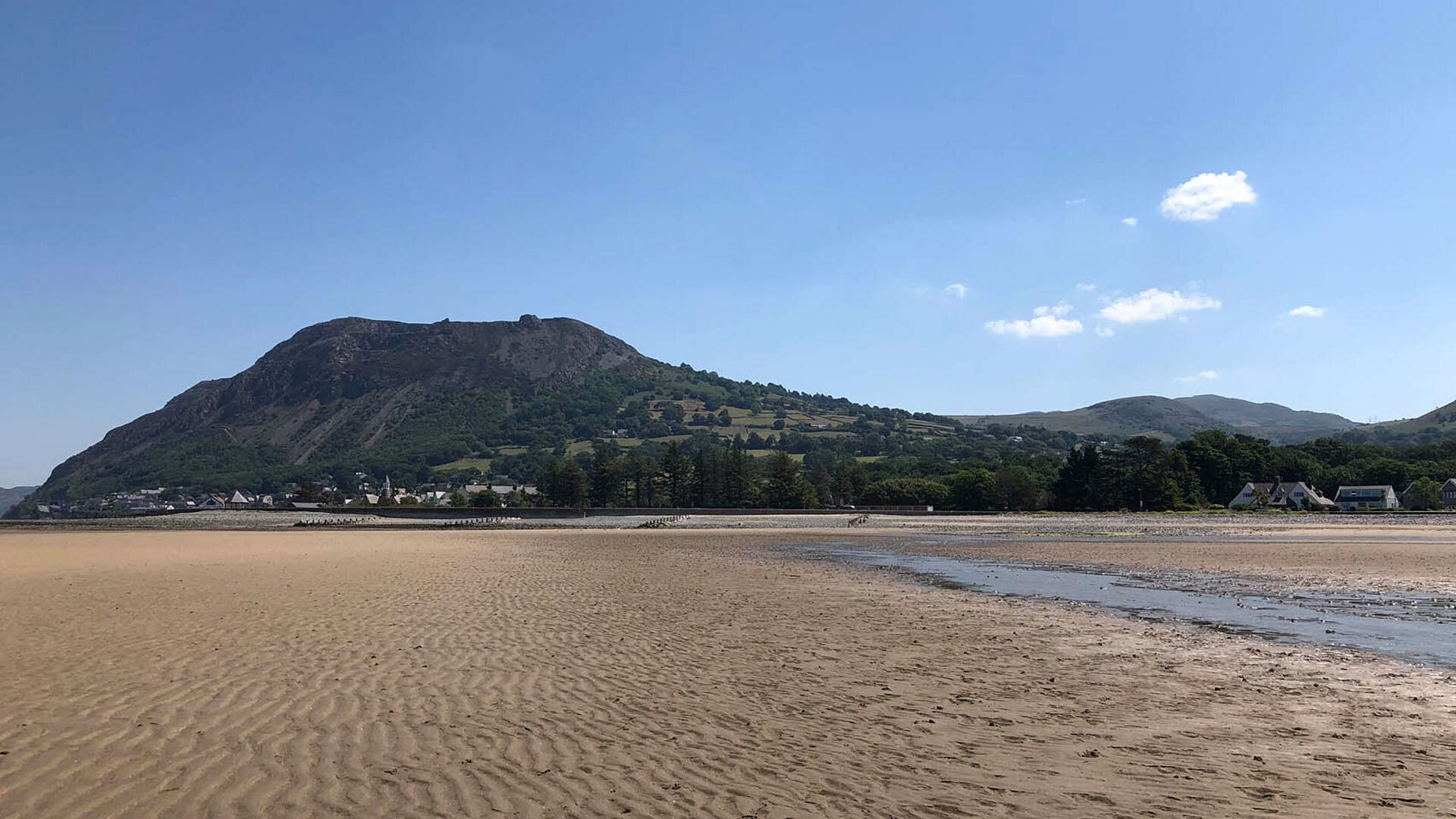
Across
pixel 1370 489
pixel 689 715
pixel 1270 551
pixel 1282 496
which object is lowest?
pixel 1282 496

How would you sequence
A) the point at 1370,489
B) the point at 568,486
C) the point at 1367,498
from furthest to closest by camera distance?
the point at 568,486
the point at 1367,498
the point at 1370,489

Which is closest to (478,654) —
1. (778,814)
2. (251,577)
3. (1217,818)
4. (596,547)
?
(778,814)

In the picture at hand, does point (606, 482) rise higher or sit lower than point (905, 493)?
higher

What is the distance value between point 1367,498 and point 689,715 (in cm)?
14697

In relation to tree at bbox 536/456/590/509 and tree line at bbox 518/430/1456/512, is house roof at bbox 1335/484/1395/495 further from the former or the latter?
tree at bbox 536/456/590/509

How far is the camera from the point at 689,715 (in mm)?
8594

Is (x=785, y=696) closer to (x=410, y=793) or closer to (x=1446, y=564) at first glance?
(x=410, y=793)

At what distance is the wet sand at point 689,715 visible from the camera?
6141mm

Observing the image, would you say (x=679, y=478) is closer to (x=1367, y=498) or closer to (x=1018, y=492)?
(x=1018, y=492)

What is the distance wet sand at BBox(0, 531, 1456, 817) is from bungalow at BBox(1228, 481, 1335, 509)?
113648mm

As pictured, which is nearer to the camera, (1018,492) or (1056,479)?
(1018,492)

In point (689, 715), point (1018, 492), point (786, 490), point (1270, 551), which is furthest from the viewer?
point (786, 490)

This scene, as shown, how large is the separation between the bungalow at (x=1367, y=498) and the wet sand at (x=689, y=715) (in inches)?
5193

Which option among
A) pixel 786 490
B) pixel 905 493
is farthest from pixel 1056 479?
pixel 786 490
